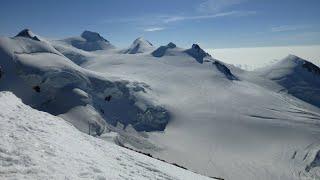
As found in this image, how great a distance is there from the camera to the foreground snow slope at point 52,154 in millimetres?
18422

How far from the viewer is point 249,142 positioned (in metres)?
192

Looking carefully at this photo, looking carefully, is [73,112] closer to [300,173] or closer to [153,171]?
[300,173]

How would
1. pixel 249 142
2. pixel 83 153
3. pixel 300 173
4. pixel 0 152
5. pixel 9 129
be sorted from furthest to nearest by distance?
1. pixel 249 142
2. pixel 300 173
3. pixel 83 153
4. pixel 9 129
5. pixel 0 152

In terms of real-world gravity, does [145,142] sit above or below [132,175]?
below

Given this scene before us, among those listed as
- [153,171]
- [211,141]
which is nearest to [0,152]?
[153,171]

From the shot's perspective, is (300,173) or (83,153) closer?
(83,153)

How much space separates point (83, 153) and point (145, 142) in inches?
6299

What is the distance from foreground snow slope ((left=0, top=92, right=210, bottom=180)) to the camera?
60.4 feet

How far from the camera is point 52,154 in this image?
68.7ft

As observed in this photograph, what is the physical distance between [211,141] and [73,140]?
17061cm

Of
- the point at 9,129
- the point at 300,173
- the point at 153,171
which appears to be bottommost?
the point at 300,173

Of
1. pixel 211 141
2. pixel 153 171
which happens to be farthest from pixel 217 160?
pixel 153 171

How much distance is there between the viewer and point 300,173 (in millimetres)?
158750

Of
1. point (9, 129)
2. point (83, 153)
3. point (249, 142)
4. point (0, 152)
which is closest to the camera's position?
point (0, 152)
